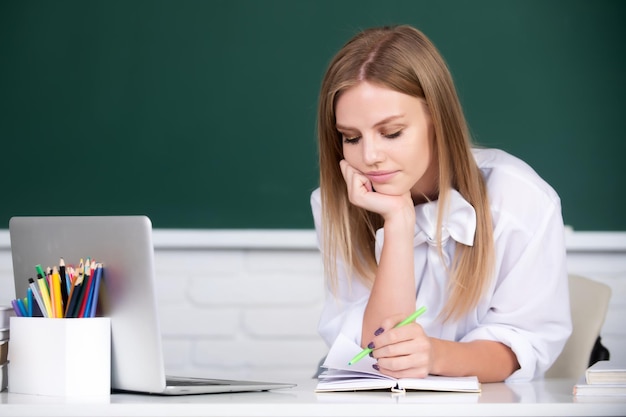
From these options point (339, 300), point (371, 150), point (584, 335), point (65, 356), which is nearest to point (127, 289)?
point (65, 356)

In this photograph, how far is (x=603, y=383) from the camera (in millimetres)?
1237

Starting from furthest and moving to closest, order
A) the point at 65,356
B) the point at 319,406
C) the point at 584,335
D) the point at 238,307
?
the point at 238,307 → the point at 584,335 → the point at 65,356 → the point at 319,406

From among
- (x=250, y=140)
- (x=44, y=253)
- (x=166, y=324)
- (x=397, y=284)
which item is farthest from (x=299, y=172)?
(x=44, y=253)

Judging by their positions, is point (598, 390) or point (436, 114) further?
point (436, 114)

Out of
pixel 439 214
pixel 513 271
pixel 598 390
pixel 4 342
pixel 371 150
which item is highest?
pixel 371 150

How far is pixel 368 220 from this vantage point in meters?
1.89

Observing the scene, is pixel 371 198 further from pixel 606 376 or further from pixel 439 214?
pixel 606 376

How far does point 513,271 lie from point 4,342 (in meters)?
0.91

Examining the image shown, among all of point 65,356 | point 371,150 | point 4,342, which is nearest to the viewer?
point 65,356

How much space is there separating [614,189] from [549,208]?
0.92m

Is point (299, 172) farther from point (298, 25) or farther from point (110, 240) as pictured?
point (110, 240)

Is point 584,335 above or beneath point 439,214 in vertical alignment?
beneath

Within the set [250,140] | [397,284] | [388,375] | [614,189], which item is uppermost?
[250,140]

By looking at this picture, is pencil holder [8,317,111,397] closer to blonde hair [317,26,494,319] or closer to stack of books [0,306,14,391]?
stack of books [0,306,14,391]
